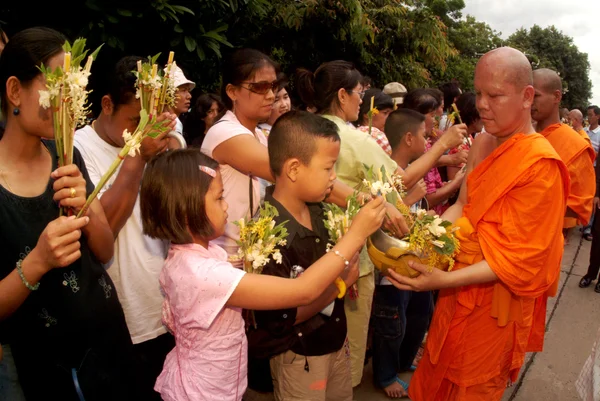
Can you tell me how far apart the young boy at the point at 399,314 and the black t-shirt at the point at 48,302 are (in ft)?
7.46

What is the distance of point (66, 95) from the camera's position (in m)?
1.51

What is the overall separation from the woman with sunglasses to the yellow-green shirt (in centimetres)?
37

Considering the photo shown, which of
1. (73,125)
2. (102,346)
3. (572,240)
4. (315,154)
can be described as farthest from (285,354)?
(572,240)

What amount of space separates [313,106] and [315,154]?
59.7 inches

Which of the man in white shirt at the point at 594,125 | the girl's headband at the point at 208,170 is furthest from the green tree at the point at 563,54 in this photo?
the girl's headband at the point at 208,170

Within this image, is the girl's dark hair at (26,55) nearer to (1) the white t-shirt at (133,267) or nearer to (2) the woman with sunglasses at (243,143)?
(1) the white t-shirt at (133,267)

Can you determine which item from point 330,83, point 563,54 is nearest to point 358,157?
Result: point 330,83

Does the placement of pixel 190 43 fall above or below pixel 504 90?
above

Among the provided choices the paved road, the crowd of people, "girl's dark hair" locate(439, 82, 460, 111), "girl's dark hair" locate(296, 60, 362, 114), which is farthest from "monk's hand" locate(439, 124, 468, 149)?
"girl's dark hair" locate(439, 82, 460, 111)

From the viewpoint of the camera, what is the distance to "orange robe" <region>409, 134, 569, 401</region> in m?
2.27

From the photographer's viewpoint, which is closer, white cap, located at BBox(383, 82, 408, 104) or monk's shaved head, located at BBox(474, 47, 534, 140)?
monk's shaved head, located at BBox(474, 47, 534, 140)

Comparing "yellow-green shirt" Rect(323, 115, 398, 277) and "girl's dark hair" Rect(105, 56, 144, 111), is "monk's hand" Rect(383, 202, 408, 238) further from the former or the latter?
"girl's dark hair" Rect(105, 56, 144, 111)

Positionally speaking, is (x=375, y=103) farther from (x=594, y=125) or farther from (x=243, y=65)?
(x=594, y=125)

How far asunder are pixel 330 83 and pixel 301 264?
5.26 feet
